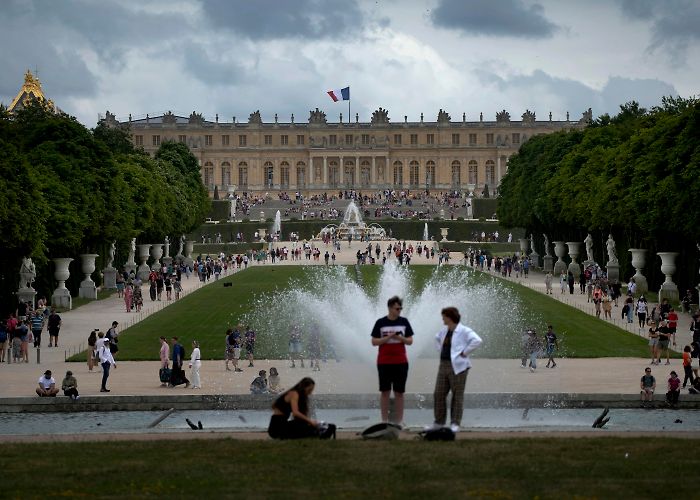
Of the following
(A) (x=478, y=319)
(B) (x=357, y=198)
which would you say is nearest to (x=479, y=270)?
(A) (x=478, y=319)

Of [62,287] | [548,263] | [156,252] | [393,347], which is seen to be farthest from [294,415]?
[548,263]

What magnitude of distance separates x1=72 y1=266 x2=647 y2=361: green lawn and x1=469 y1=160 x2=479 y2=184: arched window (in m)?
107

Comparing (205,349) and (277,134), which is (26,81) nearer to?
(277,134)

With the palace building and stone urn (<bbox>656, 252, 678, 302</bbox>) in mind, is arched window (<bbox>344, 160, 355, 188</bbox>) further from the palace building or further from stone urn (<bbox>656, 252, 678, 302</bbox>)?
stone urn (<bbox>656, 252, 678, 302</bbox>)

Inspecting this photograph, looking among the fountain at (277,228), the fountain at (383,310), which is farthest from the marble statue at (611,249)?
the fountain at (277,228)

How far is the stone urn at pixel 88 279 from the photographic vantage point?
58.1 m

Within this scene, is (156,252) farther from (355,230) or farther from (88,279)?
(355,230)

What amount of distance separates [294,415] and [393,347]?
58.3 inches

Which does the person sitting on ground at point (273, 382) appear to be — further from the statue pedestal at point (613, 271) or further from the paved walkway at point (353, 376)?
the statue pedestal at point (613, 271)

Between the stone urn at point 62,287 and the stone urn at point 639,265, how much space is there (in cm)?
2158

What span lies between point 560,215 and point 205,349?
37.3 meters

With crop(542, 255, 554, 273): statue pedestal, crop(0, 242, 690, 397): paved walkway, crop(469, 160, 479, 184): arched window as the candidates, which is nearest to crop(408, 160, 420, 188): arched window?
crop(469, 160, 479, 184): arched window

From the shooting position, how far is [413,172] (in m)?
175

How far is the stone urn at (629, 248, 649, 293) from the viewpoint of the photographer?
5603 cm
